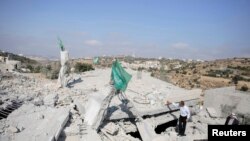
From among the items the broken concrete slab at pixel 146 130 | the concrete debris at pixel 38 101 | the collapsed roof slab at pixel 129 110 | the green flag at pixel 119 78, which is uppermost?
the green flag at pixel 119 78

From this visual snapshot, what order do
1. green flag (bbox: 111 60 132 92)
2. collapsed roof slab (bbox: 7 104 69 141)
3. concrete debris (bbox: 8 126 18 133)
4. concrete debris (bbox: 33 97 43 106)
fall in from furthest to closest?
concrete debris (bbox: 33 97 43 106) < green flag (bbox: 111 60 132 92) < concrete debris (bbox: 8 126 18 133) < collapsed roof slab (bbox: 7 104 69 141)

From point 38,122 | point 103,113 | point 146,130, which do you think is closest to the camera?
point 38,122

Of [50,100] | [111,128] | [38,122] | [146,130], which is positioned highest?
[50,100]

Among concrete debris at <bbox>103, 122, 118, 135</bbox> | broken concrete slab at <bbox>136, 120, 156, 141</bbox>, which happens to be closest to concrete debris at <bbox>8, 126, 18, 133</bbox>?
concrete debris at <bbox>103, 122, 118, 135</bbox>

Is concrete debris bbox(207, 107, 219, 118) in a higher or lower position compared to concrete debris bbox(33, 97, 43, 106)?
lower

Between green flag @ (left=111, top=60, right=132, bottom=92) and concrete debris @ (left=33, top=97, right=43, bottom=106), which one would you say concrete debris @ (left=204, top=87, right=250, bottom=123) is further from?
concrete debris @ (left=33, top=97, right=43, bottom=106)

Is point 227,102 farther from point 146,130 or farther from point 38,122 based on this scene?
point 38,122

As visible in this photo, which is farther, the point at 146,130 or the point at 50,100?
the point at 50,100

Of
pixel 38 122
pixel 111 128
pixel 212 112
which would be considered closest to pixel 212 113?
pixel 212 112

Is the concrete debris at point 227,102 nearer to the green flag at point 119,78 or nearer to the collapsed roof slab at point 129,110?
the collapsed roof slab at point 129,110

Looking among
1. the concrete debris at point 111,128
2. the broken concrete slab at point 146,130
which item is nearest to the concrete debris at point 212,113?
the broken concrete slab at point 146,130

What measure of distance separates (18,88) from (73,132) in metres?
6.48

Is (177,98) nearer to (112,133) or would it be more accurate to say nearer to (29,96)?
(112,133)

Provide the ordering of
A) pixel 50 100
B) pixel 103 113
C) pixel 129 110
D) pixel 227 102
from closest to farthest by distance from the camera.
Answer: pixel 103 113 → pixel 129 110 → pixel 50 100 → pixel 227 102
